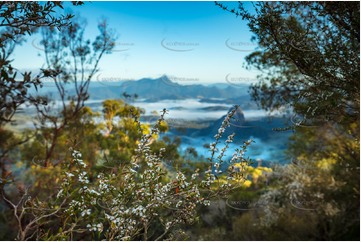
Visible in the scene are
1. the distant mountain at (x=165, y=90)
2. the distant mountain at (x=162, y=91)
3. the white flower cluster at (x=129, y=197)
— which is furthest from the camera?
the distant mountain at (x=165, y=90)

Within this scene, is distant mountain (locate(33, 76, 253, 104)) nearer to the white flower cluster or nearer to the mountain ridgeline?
the mountain ridgeline

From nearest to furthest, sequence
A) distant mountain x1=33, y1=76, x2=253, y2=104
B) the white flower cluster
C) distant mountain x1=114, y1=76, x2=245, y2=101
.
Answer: the white flower cluster, distant mountain x1=33, y1=76, x2=253, y2=104, distant mountain x1=114, y1=76, x2=245, y2=101

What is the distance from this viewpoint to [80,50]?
812cm

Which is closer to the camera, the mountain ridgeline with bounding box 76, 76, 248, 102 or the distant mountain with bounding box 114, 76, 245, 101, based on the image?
the mountain ridgeline with bounding box 76, 76, 248, 102

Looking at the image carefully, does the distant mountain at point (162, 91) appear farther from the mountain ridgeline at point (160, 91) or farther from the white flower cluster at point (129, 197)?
the white flower cluster at point (129, 197)

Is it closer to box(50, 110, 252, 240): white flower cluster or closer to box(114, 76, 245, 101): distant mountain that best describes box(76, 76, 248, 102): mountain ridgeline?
box(114, 76, 245, 101): distant mountain

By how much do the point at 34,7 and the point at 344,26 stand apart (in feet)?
8.34

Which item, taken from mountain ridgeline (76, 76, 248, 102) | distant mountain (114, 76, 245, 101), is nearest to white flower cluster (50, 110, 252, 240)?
mountain ridgeline (76, 76, 248, 102)

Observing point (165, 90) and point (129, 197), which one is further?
point (165, 90)

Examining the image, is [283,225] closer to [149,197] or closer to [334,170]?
[334,170]

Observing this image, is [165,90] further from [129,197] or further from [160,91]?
[129,197]

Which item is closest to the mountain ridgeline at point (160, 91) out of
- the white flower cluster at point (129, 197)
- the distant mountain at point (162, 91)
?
the distant mountain at point (162, 91)

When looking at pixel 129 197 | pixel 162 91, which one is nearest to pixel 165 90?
pixel 162 91

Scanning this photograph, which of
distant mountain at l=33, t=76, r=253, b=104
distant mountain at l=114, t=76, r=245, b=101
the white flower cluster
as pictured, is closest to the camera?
the white flower cluster
